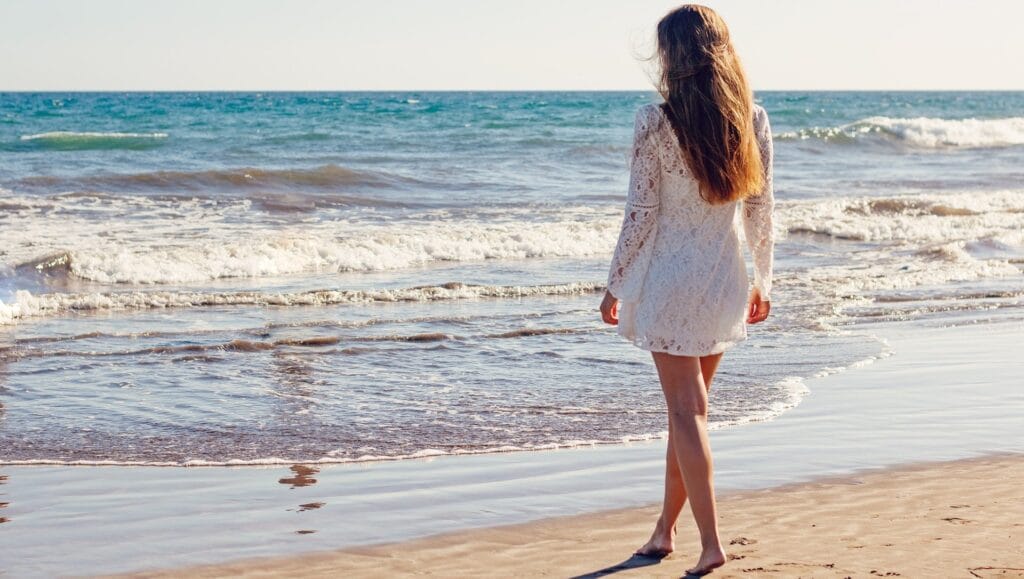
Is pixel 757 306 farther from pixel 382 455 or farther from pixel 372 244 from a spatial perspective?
pixel 372 244

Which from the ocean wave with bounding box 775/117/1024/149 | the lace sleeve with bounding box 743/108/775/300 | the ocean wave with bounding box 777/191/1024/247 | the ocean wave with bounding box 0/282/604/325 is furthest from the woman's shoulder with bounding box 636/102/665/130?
the ocean wave with bounding box 775/117/1024/149

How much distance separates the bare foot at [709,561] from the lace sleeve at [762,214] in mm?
866

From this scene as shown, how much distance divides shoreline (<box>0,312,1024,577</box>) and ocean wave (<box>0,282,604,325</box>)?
16.6 feet

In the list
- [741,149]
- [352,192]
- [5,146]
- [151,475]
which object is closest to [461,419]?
[151,475]

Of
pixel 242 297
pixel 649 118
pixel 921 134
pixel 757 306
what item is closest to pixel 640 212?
pixel 649 118

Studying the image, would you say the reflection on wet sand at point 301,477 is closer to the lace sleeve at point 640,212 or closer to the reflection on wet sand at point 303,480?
the reflection on wet sand at point 303,480

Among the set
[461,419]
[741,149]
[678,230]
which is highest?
[741,149]

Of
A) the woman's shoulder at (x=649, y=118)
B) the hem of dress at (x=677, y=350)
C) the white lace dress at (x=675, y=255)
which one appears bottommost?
the hem of dress at (x=677, y=350)

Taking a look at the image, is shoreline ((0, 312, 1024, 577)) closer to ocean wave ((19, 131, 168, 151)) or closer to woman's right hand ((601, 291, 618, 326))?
woman's right hand ((601, 291, 618, 326))

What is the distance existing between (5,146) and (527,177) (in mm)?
15100

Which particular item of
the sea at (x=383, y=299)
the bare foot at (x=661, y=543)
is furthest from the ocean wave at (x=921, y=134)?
the bare foot at (x=661, y=543)

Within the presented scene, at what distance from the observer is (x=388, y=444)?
6.16 m

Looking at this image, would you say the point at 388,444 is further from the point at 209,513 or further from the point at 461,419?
the point at 209,513

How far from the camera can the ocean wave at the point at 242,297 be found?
10695 millimetres
